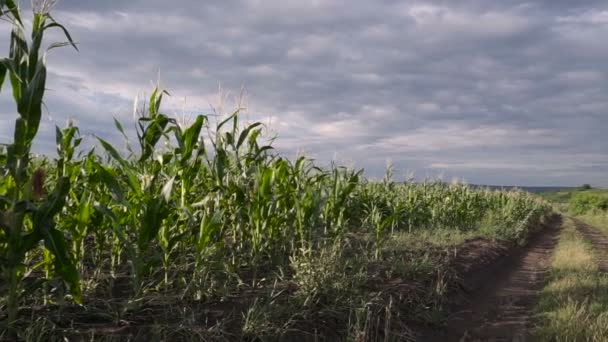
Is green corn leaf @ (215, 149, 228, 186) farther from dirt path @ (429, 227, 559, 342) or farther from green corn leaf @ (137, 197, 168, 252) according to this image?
dirt path @ (429, 227, 559, 342)

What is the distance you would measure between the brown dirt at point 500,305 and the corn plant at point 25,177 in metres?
3.95

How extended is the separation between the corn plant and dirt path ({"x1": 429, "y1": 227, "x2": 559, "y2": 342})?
3969 mm

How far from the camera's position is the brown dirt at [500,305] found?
5.48 m

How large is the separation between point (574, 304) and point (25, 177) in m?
6.25

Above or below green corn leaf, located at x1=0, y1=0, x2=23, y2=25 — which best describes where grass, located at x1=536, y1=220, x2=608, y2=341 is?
below

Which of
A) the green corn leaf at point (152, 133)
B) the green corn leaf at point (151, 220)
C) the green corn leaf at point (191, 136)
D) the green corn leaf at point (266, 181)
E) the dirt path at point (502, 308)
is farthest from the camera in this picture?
the green corn leaf at point (266, 181)

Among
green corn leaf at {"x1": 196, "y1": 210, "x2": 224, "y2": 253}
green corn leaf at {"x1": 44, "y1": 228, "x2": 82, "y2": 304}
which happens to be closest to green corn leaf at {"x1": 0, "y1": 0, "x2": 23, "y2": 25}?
green corn leaf at {"x1": 44, "y1": 228, "x2": 82, "y2": 304}

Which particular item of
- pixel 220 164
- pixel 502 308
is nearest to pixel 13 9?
pixel 220 164

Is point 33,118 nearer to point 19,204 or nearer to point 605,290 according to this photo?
point 19,204

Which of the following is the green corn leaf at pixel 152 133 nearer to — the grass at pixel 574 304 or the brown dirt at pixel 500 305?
the brown dirt at pixel 500 305

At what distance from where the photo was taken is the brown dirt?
548 centimetres

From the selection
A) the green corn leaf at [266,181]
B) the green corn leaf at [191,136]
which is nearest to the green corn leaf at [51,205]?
the green corn leaf at [191,136]

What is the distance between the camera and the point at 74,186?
15.1ft

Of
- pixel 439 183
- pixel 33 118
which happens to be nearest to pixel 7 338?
pixel 33 118
